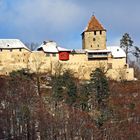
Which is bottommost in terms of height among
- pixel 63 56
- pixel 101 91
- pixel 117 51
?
pixel 101 91

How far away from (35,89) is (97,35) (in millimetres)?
18194

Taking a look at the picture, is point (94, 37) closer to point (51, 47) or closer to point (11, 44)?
point (51, 47)

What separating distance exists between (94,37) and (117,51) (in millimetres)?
4882

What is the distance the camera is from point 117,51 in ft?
309

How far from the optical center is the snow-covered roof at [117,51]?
92137 millimetres

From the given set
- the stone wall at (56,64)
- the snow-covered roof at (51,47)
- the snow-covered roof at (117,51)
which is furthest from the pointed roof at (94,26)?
the stone wall at (56,64)

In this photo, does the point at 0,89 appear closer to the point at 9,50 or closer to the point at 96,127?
the point at 9,50

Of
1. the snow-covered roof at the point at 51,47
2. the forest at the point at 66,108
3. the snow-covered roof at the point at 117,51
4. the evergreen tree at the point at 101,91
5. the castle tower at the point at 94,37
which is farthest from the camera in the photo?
the castle tower at the point at 94,37


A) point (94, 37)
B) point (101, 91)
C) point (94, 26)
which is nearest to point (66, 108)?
point (101, 91)

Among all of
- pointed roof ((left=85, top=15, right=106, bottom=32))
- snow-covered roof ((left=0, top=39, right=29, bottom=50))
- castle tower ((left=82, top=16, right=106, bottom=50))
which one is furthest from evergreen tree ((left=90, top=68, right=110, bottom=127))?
pointed roof ((left=85, top=15, right=106, bottom=32))

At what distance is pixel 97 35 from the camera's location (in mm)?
97438

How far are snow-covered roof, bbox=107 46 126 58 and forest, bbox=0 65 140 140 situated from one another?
574 cm

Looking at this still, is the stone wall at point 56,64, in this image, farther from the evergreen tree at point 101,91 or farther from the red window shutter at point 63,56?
the evergreen tree at point 101,91

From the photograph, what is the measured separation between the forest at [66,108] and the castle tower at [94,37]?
900 cm
